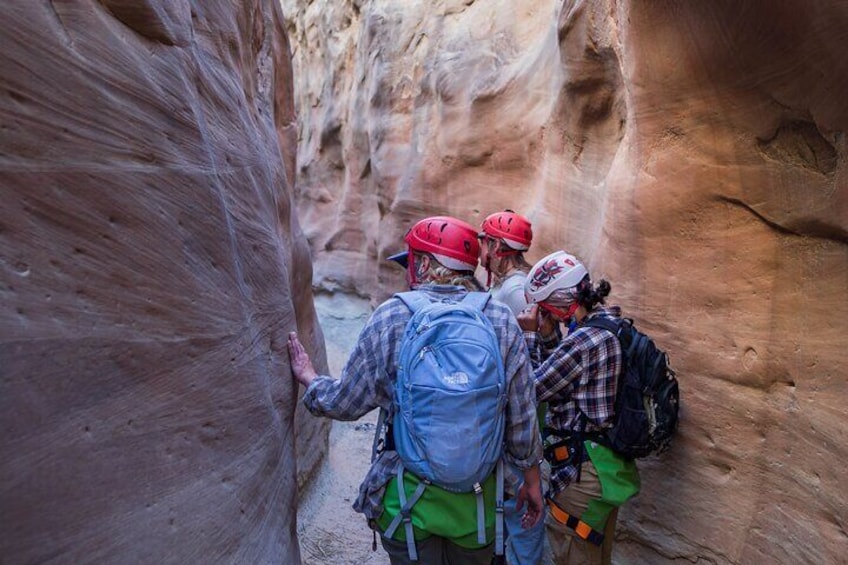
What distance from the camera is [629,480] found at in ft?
10.8

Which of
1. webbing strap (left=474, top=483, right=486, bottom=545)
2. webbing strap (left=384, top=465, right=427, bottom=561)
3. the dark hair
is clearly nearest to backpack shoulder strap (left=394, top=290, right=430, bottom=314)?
webbing strap (left=384, top=465, right=427, bottom=561)

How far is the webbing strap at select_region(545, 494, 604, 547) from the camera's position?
3.30 meters

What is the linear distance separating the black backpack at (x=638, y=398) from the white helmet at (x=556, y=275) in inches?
8.7

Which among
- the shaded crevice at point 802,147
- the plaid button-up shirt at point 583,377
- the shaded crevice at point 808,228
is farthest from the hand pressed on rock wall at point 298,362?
the shaded crevice at point 802,147

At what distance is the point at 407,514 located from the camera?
2.40m

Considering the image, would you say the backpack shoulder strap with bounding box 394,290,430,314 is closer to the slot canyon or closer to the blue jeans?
the slot canyon

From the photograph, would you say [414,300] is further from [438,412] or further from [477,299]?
[438,412]

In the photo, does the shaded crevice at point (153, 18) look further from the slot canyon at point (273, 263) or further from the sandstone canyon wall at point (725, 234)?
the sandstone canyon wall at point (725, 234)

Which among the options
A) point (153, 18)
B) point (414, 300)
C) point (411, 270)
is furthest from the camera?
point (411, 270)

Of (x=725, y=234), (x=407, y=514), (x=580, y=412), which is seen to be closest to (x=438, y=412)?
(x=407, y=514)

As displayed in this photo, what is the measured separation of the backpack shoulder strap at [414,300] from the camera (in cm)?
248

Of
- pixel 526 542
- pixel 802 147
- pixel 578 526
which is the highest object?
pixel 802 147

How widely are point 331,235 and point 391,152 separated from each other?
337 centimetres

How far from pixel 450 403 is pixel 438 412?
51 millimetres
